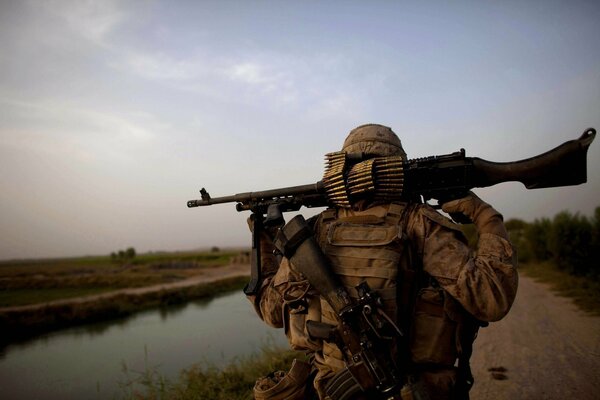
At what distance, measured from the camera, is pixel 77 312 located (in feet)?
50.5

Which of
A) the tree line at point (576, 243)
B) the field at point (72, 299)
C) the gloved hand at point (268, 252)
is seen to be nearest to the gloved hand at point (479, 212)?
the gloved hand at point (268, 252)

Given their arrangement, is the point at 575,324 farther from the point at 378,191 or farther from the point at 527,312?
the point at 378,191

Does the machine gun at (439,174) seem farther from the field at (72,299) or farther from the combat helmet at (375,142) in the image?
the field at (72,299)

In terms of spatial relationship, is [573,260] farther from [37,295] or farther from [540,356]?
[37,295]

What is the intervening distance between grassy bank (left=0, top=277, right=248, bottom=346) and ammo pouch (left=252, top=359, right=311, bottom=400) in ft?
48.9

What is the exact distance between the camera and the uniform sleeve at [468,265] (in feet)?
5.76

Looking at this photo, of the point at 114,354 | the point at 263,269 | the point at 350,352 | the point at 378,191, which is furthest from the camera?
the point at 114,354

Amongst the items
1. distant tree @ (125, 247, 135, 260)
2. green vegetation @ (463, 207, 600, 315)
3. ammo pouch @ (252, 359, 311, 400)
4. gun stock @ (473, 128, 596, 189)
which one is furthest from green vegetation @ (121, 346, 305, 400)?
distant tree @ (125, 247, 135, 260)

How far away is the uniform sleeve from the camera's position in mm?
1755

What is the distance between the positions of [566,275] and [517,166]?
597 inches

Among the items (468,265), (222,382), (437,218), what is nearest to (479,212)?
(437,218)

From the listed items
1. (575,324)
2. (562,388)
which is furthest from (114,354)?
(575,324)

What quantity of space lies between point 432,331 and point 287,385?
1004mm

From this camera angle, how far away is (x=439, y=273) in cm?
190
